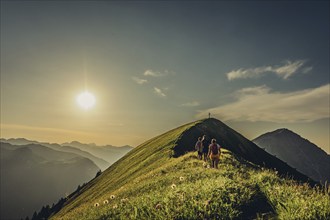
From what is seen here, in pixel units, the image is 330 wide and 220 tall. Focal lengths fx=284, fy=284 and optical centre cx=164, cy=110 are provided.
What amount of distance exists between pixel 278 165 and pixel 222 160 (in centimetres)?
6155

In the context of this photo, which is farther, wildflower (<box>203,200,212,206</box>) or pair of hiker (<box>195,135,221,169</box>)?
pair of hiker (<box>195,135,221,169</box>)

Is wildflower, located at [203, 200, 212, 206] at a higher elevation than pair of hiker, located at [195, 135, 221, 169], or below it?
below

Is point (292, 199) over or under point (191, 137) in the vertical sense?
under

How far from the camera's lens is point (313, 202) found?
799 centimetres

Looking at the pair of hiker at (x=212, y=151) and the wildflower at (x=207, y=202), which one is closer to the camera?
the wildflower at (x=207, y=202)

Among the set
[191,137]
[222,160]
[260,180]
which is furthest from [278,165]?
[260,180]

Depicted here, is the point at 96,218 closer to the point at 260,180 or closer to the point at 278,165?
the point at 260,180

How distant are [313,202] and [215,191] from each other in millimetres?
3024

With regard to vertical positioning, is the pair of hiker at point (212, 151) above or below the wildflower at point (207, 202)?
above

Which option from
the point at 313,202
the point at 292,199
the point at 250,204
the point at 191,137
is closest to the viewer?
the point at 313,202

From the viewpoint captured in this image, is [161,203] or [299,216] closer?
[299,216]

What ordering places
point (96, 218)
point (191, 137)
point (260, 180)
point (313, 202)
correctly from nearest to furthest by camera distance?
point (313, 202), point (96, 218), point (260, 180), point (191, 137)

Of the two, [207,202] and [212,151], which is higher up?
[212,151]

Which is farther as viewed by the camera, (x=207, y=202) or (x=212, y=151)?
(x=212, y=151)
